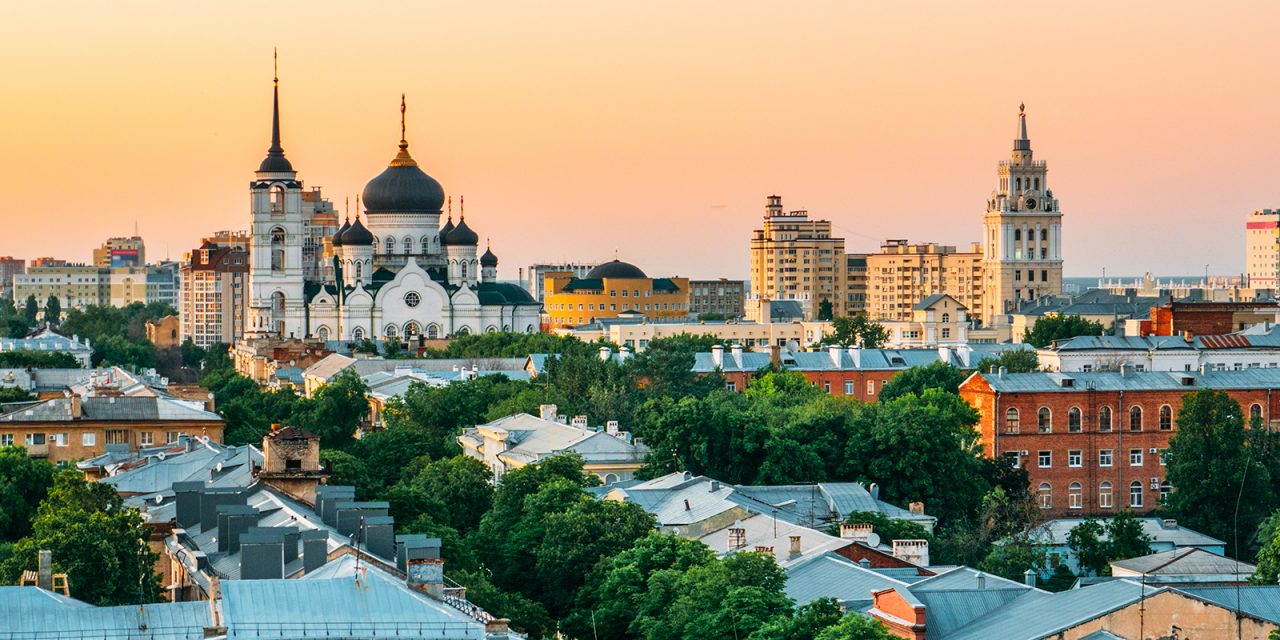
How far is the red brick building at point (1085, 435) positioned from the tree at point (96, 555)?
36.1 meters

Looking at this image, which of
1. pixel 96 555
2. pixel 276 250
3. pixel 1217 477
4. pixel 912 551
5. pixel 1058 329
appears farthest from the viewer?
pixel 276 250

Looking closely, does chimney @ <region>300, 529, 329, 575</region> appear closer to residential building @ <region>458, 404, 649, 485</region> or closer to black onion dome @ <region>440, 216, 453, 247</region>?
residential building @ <region>458, 404, 649, 485</region>

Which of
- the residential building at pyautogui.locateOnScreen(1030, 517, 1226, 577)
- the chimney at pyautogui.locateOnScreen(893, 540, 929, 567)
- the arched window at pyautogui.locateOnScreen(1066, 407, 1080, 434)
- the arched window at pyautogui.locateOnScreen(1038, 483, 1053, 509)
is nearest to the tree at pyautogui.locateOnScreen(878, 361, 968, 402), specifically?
the arched window at pyautogui.locateOnScreen(1066, 407, 1080, 434)

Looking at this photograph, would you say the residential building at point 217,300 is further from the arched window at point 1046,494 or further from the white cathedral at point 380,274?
the arched window at point 1046,494

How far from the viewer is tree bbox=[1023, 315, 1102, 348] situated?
11500 cm

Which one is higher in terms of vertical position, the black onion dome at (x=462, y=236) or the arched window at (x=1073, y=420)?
the black onion dome at (x=462, y=236)

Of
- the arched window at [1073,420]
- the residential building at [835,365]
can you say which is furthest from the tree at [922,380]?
the arched window at [1073,420]

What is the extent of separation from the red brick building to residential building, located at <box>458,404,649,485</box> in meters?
10.8

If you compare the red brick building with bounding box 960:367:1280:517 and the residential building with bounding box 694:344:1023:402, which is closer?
the red brick building with bounding box 960:367:1280:517

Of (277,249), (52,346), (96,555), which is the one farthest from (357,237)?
(96,555)

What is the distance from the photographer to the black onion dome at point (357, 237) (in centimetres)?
14612

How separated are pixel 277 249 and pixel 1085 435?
78934 mm

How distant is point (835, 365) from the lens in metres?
95.8

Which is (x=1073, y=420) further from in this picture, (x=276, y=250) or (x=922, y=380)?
(x=276, y=250)
